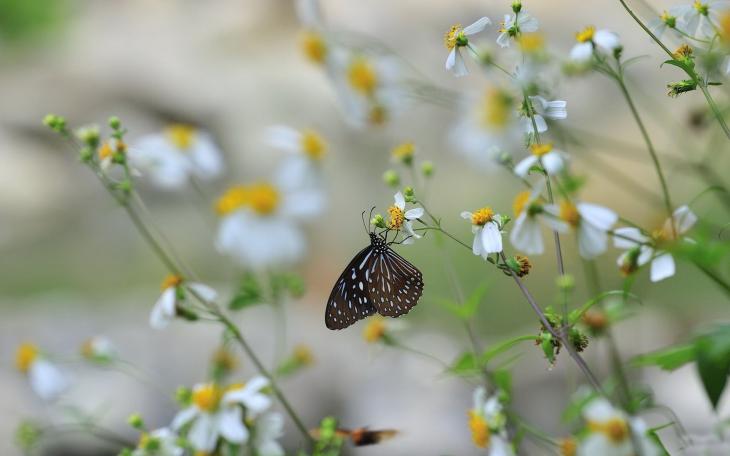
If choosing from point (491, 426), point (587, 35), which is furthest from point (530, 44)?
point (491, 426)

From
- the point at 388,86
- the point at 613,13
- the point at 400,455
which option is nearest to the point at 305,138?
the point at 388,86

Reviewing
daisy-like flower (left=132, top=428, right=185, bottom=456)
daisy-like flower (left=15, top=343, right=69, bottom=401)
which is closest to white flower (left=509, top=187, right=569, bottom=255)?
daisy-like flower (left=132, top=428, right=185, bottom=456)

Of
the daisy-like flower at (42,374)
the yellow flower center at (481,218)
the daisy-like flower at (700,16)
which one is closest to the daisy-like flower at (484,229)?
the yellow flower center at (481,218)

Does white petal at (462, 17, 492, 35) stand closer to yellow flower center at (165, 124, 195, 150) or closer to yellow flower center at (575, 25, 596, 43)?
yellow flower center at (575, 25, 596, 43)

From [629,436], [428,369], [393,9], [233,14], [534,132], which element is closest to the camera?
[629,436]

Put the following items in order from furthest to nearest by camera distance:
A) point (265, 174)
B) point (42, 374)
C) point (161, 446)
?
1. point (265, 174)
2. point (42, 374)
3. point (161, 446)

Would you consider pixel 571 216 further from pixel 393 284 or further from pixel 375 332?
pixel 375 332

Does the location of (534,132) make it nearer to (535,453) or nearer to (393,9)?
(535,453)
